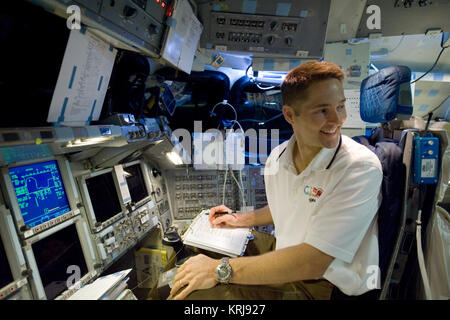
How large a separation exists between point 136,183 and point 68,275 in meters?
0.92

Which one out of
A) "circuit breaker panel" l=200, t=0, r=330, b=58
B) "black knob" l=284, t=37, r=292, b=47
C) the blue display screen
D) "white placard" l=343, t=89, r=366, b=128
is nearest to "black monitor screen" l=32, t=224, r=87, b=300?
the blue display screen

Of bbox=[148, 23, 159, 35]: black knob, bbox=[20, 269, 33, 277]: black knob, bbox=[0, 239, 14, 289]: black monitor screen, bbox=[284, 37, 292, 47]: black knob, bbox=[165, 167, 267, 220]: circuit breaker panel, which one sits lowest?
bbox=[165, 167, 267, 220]: circuit breaker panel

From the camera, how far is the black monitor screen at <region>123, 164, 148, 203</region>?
198 centimetres

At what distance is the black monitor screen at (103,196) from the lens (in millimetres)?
1547

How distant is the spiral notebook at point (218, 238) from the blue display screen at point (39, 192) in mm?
781

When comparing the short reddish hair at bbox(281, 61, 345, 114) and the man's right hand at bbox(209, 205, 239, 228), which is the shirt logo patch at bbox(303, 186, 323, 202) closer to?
the short reddish hair at bbox(281, 61, 345, 114)

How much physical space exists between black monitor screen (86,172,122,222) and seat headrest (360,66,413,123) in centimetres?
184

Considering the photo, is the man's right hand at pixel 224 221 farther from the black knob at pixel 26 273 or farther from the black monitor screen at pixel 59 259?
the black knob at pixel 26 273

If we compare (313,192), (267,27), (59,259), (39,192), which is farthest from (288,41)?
(59,259)

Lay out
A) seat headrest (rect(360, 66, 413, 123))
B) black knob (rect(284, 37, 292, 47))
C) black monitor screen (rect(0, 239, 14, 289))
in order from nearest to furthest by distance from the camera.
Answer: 1. black monitor screen (rect(0, 239, 14, 289))
2. seat headrest (rect(360, 66, 413, 123))
3. black knob (rect(284, 37, 292, 47))

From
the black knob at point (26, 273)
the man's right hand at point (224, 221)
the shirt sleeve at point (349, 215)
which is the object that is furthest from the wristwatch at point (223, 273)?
the black knob at point (26, 273)

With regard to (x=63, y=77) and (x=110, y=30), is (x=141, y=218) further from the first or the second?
(x=110, y=30)

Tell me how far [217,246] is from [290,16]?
6.56 feet

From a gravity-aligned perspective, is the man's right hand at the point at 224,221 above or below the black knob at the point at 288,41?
below
